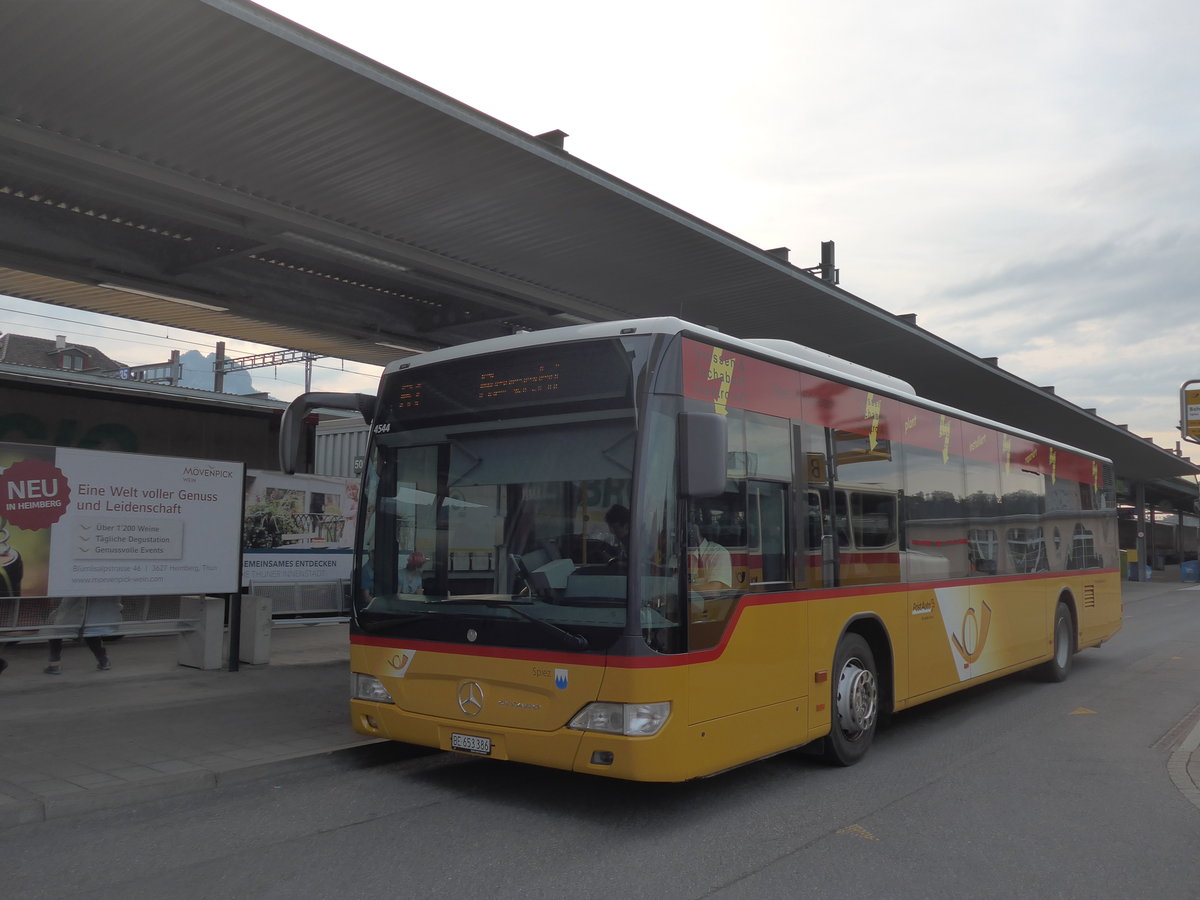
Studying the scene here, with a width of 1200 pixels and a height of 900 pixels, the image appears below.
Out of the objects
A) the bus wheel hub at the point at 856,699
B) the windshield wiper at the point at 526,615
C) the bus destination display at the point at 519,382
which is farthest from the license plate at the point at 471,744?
the bus wheel hub at the point at 856,699

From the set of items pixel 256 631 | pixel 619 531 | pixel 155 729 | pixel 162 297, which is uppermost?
pixel 162 297

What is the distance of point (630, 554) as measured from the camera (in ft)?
17.7

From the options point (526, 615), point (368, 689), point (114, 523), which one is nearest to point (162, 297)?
point (114, 523)

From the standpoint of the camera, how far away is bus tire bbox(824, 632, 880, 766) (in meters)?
7.01

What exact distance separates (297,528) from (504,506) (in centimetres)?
1031

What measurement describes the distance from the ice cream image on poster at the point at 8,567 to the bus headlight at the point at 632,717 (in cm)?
646

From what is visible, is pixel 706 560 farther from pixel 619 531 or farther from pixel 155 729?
pixel 155 729

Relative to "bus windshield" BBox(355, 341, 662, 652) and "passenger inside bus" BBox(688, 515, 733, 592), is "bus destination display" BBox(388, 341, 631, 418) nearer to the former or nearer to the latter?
"bus windshield" BBox(355, 341, 662, 652)

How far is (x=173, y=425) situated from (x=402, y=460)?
35.0ft

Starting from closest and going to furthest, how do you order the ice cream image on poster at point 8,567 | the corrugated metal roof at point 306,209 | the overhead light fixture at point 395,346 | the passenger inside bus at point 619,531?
the passenger inside bus at point 619,531
the corrugated metal roof at point 306,209
the ice cream image on poster at point 8,567
the overhead light fixture at point 395,346

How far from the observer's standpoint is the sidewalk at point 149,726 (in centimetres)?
616

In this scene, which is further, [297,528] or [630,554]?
[297,528]

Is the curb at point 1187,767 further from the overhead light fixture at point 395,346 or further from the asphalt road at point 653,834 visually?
the overhead light fixture at point 395,346

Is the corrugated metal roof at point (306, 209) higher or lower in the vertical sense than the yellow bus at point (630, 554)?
higher
